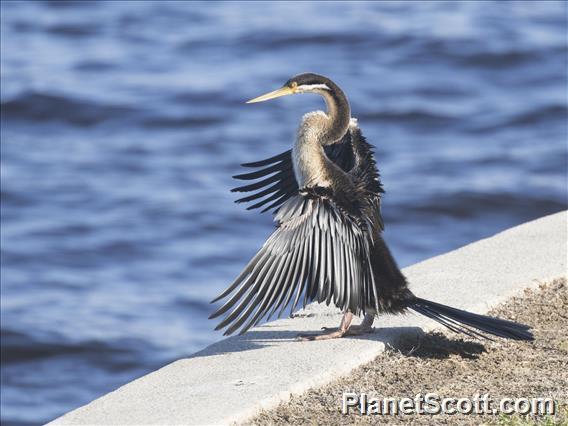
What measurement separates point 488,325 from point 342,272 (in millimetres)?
605

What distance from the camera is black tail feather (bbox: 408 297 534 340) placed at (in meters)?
4.84

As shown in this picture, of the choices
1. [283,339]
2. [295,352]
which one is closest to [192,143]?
[283,339]

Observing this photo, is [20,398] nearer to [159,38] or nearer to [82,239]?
[82,239]

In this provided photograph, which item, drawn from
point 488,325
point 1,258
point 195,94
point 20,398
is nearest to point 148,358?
point 20,398

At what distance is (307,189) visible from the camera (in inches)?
197

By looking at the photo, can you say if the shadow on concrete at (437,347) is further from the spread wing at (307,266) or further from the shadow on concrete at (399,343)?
the spread wing at (307,266)

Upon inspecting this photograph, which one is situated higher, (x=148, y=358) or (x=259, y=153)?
(x=259, y=153)

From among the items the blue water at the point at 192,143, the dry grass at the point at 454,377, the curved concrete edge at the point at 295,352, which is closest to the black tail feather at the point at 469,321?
the dry grass at the point at 454,377

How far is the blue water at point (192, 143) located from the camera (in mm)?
10023

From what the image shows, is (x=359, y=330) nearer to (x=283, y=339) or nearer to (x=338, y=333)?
(x=338, y=333)

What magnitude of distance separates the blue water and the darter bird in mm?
4243

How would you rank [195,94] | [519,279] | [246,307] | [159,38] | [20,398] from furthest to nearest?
1. [159,38]
2. [195,94]
3. [20,398]
4. [519,279]
5. [246,307]

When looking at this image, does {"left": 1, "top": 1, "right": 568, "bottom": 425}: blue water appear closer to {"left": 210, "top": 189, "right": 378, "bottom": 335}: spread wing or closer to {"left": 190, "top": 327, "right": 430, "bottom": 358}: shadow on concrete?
{"left": 190, "top": 327, "right": 430, "bottom": 358}: shadow on concrete

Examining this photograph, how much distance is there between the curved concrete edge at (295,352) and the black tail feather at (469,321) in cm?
21
